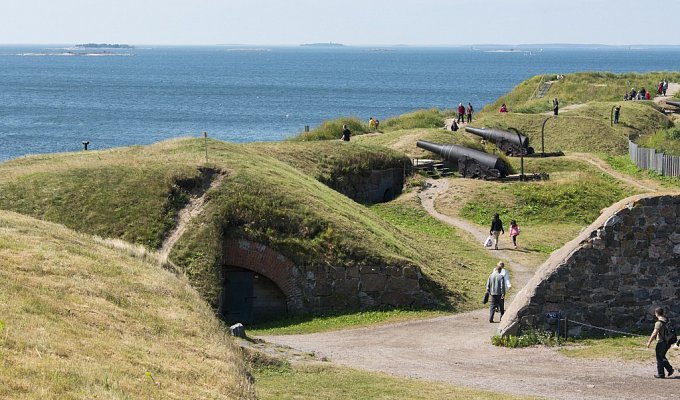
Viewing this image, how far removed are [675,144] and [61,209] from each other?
3151 cm

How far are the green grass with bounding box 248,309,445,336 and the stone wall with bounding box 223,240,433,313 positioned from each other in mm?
460

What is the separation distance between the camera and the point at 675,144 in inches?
1923

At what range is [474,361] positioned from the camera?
20.3 metres

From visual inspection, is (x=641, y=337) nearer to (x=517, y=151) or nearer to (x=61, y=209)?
(x=61, y=209)

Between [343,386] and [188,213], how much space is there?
456 inches

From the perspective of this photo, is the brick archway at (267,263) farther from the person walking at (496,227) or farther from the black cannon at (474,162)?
the black cannon at (474,162)

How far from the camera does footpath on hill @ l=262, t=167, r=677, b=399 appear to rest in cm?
1791

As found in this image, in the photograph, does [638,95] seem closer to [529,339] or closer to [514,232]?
[514,232]

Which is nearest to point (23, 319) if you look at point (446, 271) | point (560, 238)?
point (446, 271)

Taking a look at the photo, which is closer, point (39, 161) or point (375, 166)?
point (39, 161)

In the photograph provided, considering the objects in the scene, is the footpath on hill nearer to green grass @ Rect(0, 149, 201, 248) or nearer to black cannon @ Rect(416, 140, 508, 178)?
green grass @ Rect(0, 149, 201, 248)

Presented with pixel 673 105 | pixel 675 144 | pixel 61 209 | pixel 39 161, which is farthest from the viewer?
pixel 673 105

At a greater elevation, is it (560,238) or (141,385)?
(141,385)

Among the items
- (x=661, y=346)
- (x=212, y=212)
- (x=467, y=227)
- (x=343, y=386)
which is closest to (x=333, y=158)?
(x=467, y=227)
